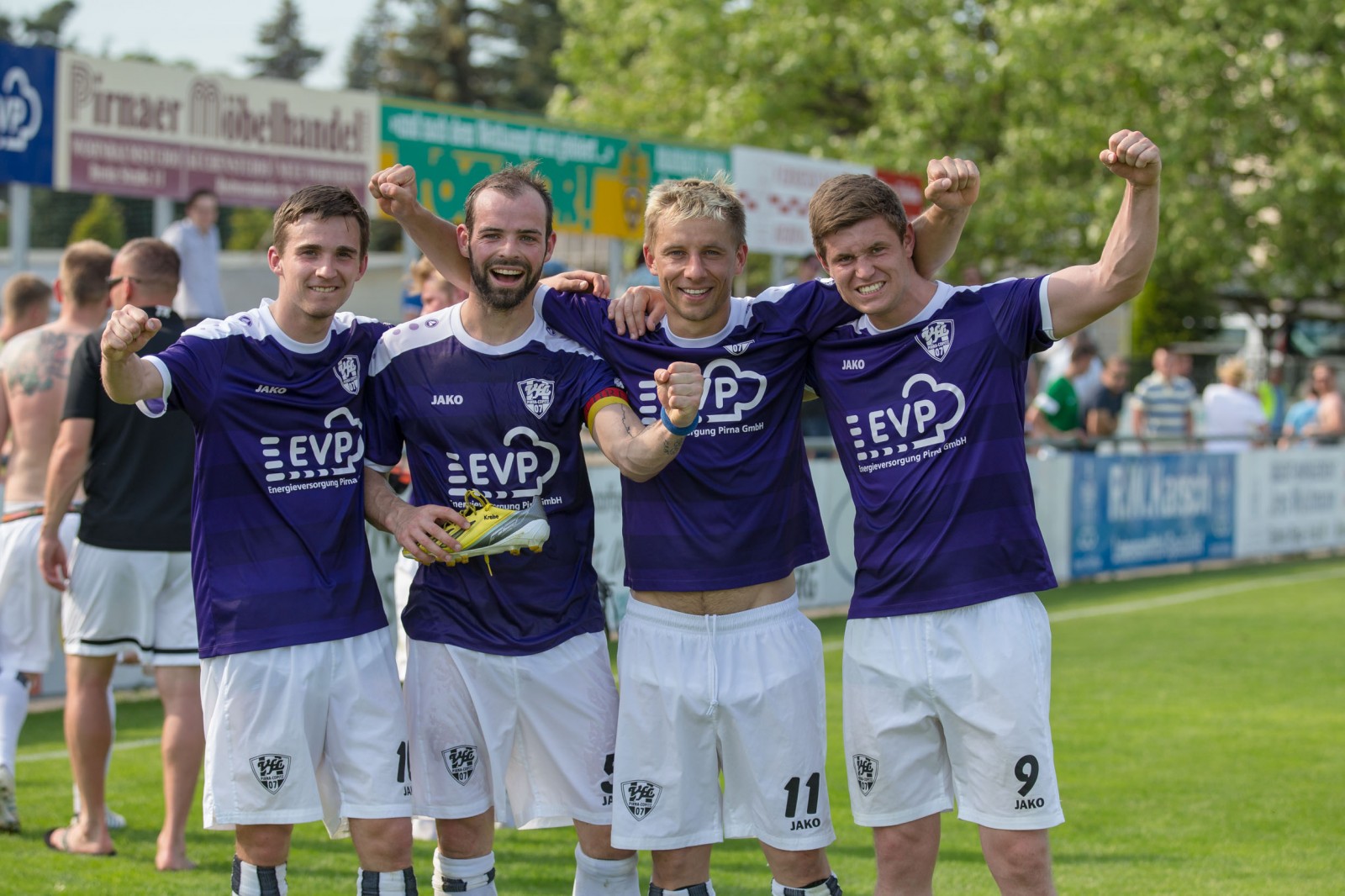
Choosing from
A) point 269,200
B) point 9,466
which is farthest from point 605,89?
point 9,466

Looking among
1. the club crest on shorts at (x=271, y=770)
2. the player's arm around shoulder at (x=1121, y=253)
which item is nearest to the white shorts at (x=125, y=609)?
the club crest on shorts at (x=271, y=770)

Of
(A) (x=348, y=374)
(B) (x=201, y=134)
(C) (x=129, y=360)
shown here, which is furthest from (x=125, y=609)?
(B) (x=201, y=134)

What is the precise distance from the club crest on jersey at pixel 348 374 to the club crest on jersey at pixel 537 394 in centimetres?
50

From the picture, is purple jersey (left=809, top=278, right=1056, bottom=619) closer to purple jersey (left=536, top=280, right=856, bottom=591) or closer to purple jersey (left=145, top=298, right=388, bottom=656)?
purple jersey (left=536, top=280, right=856, bottom=591)

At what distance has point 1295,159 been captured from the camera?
90.4 feet

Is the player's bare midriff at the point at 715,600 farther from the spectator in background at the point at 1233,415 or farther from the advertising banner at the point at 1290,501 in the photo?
the spectator in background at the point at 1233,415

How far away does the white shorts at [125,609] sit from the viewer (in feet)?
20.3

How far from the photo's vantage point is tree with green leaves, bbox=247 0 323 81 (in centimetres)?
7369

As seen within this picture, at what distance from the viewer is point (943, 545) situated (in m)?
4.19

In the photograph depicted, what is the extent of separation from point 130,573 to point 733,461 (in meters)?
3.12

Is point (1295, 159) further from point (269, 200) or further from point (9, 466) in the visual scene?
point (9, 466)

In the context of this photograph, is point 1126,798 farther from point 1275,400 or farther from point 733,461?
point 1275,400

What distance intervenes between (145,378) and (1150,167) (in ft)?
9.23

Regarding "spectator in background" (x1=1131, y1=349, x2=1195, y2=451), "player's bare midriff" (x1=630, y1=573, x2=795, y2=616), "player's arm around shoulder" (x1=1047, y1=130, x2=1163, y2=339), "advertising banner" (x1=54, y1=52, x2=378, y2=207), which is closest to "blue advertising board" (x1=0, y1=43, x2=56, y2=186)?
"advertising banner" (x1=54, y1=52, x2=378, y2=207)
